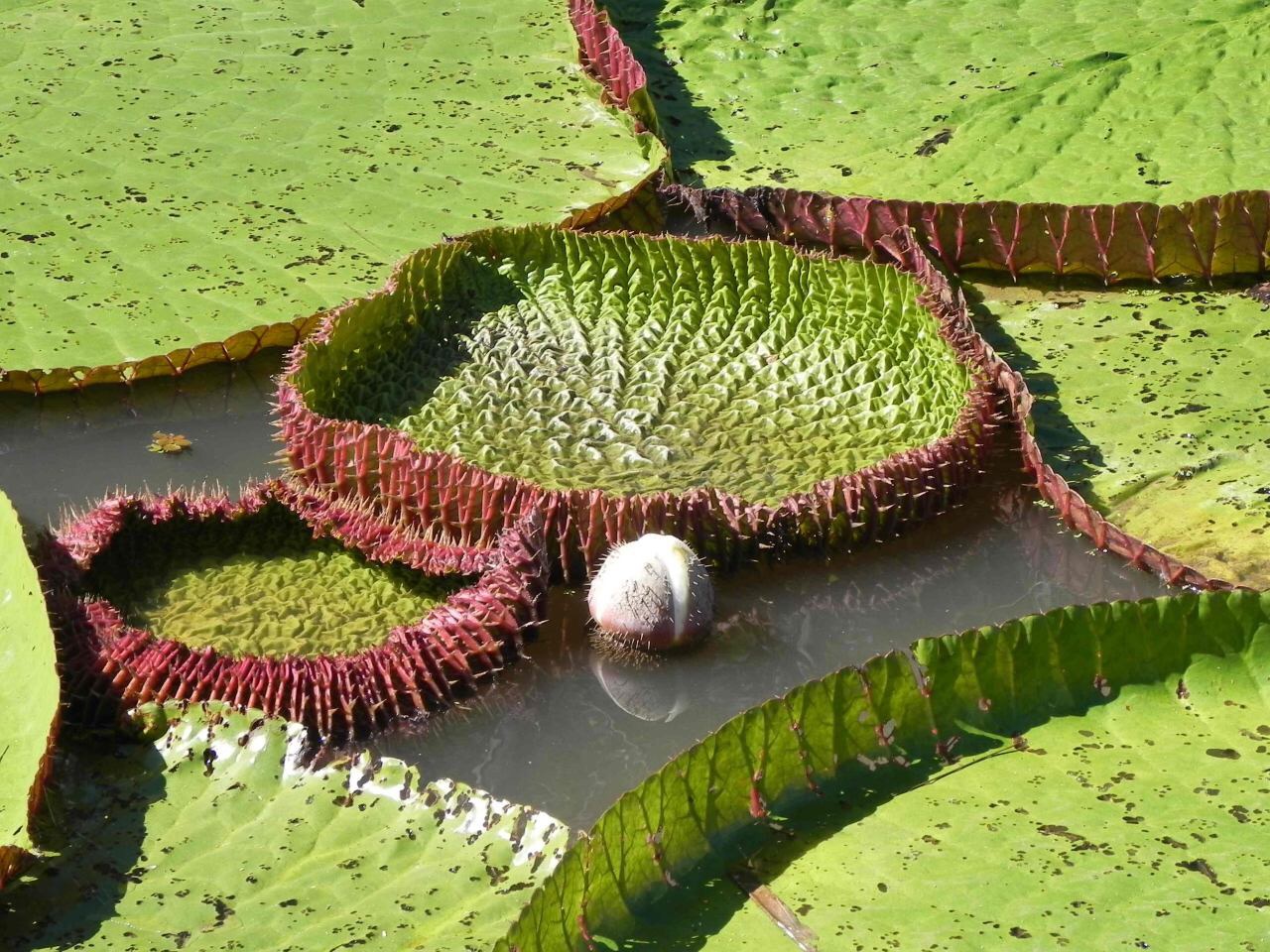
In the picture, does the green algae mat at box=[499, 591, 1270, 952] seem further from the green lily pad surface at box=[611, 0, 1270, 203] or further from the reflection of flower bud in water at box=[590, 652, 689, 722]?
the green lily pad surface at box=[611, 0, 1270, 203]

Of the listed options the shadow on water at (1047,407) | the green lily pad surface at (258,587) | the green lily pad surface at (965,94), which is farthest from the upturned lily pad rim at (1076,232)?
the green lily pad surface at (258,587)

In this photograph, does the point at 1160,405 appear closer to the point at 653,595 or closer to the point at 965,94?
the point at 653,595

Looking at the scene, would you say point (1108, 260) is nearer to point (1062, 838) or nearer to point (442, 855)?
point (1062, 838)

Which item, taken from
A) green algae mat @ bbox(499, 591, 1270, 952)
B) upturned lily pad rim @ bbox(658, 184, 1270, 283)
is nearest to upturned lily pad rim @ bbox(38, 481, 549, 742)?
green algae mat @ bbox(499, 591, 1270, 952)

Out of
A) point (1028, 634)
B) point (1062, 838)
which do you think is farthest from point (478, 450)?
point (1062, 838)

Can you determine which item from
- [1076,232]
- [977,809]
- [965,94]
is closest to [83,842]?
[977,809]

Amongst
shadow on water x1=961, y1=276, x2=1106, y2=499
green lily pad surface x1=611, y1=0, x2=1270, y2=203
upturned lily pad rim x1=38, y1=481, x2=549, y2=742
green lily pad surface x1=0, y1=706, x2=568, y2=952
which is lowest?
shadow on water x1=961, y1=276, x2=1106, y2=499

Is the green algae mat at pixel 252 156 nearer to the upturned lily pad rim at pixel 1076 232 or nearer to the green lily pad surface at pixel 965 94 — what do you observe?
the green lily pad surface at pixel 965 94
